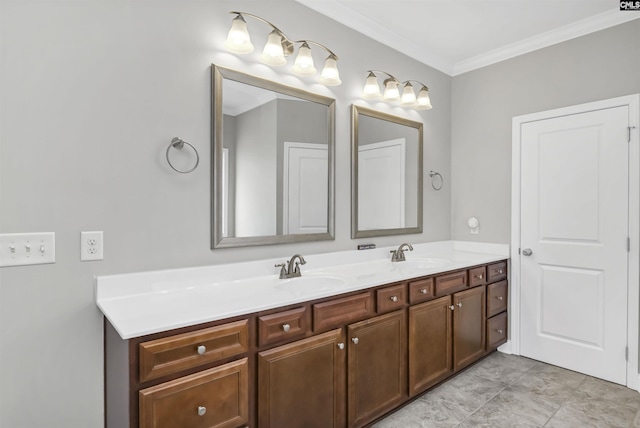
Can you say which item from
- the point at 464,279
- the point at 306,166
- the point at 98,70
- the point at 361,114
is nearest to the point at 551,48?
the point at 361,114

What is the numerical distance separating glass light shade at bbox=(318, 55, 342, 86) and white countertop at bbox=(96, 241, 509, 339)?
3.64 ft

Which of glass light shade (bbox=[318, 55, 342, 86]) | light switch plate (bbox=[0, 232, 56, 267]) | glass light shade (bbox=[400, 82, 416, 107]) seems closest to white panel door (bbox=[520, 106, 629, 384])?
glass light shade (bbox=[400, 82, 416, 107])

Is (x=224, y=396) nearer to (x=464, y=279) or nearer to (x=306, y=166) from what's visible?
(x=306, y=166)

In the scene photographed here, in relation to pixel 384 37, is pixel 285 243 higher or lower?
lower

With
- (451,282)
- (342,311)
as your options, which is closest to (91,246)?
(342,311)

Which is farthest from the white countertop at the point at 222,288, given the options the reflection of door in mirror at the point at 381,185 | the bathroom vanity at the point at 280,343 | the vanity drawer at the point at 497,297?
the vanity drawer at the point at 497,297

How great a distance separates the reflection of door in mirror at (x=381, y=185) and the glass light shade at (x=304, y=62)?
26.9 inches

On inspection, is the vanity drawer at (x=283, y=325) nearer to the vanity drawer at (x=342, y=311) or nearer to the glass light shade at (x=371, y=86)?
the vanity drawer at (x=342, y=311)

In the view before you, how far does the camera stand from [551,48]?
2.79m

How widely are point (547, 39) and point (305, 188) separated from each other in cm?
229

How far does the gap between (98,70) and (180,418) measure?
144 centimetres

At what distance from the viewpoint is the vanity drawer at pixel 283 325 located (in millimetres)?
1443

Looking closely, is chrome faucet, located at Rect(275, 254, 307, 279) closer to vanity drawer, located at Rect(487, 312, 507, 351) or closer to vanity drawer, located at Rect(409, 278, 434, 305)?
vanity drawer, located at Rect(409, 278, 434, 305)

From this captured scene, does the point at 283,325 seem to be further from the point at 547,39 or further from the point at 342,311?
the point at 547,39
